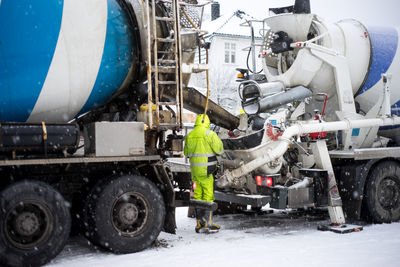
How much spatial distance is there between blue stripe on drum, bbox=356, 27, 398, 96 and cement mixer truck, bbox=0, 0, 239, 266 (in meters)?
3.09

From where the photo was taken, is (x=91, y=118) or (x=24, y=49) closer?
(x=24, y=49)

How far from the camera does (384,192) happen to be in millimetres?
7379

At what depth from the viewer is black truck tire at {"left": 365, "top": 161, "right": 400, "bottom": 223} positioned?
720 cm

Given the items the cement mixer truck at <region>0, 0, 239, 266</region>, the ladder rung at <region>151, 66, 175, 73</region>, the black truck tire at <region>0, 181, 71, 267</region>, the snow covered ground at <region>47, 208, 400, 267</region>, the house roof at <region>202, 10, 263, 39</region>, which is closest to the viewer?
the black truck tire at <region>0, 181, 71, 267</region>

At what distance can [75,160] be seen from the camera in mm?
5168

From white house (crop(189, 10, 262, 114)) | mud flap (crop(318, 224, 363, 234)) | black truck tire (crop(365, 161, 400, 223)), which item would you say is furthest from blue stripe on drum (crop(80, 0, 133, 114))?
white house (crop(189, 10, 262, 114))

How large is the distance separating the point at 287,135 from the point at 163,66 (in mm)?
2116

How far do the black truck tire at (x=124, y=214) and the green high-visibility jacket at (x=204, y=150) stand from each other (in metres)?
1.13

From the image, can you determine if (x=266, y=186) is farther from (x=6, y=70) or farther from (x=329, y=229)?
(x=6, y=70)

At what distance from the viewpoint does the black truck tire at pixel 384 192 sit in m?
7.20

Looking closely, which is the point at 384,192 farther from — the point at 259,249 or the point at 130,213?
the point at 130,213

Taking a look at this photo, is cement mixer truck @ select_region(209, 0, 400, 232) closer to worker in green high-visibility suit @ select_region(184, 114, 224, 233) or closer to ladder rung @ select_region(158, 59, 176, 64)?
worker in green high-visibility suit @ select_region(184, 114, 224, 233)

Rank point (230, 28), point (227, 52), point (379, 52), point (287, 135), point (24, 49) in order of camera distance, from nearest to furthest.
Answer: point (24, 49) < point (287, 135) < point (379, 52) < point (227, 52) < point (230, 28)

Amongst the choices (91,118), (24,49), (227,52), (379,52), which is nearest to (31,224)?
(91,118)
